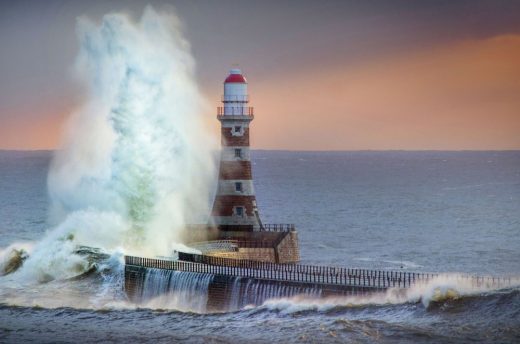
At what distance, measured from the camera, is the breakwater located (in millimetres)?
46500

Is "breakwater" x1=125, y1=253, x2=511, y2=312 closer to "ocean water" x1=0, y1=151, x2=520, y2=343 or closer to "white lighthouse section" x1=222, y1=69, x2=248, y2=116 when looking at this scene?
"ocean water" x1=0, y1=151, x2=520, y2=343

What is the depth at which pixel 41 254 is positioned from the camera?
59.3 meters

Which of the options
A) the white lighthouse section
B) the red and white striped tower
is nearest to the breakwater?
the red and white striped tower

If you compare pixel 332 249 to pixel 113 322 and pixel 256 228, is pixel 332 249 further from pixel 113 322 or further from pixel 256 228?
pixel 113 322

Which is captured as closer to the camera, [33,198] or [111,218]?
[111,218]

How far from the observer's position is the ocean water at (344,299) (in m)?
42.8

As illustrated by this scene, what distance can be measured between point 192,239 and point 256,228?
11.0 feet

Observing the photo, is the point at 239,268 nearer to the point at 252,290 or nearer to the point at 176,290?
the point at 176,290

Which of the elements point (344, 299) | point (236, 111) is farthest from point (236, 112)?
point (344, 299)

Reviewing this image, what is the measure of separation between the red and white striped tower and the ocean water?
23.7 ft

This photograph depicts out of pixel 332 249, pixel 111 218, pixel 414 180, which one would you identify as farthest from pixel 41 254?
pixel 414 180

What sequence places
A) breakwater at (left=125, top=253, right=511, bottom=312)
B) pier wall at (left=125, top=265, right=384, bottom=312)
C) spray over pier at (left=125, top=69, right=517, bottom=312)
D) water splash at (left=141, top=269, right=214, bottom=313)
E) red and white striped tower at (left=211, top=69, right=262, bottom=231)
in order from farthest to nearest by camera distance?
red and white striped tower at (left=211, top=69, right=262, bottom=231)
water splash at (left=141, top=269, right=214, bottom=313)
spray over pier at (left=125, top=69, right=517, bottom=312)
breakwater at (left=125, top=253, right=511, bottom=312)
pier wall at (left=125, top=265, right=384, bottom=312)

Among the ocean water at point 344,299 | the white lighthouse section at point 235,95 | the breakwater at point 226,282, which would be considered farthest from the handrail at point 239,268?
the white lighthouse section at point 235,95

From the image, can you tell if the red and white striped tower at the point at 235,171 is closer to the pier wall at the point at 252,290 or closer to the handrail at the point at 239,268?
the handrail at the point at 239,268
